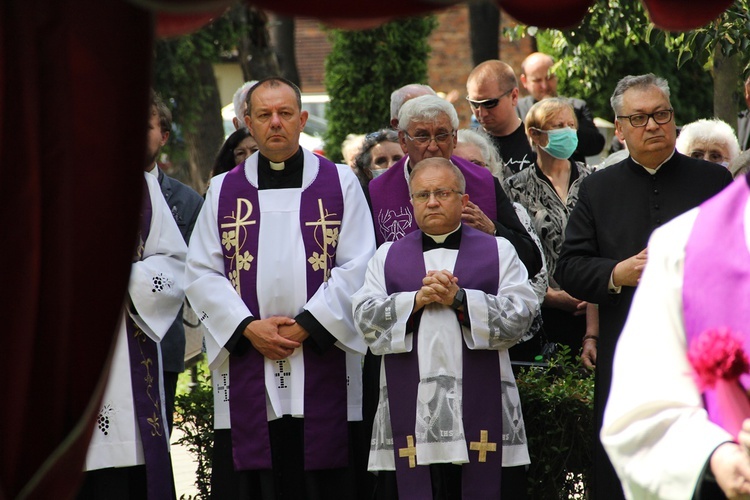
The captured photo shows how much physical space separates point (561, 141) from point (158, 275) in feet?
8.58

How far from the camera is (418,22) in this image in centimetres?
1422

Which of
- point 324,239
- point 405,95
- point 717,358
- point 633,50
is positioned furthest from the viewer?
point 633,50

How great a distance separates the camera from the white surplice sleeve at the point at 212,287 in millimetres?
5672

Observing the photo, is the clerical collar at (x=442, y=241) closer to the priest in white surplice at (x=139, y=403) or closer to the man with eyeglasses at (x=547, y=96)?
the priest in white surplice at (x=139, y=403)

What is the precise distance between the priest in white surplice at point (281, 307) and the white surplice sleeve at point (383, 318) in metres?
0.19

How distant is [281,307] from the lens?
5.74m

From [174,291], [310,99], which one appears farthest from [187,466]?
[310,99]

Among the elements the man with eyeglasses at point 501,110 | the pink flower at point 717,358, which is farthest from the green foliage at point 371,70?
the pink flower at point 717,358

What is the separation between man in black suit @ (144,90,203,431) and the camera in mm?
6336

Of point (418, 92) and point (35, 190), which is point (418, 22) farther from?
point (35, 190)

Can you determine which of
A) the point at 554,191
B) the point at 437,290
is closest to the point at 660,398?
the point at 437,290

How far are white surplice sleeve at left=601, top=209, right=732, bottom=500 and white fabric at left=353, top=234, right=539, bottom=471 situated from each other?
81.3 inches

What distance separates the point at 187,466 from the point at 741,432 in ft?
21.6

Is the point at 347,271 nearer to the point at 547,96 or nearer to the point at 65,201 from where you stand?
the point at 65,201
